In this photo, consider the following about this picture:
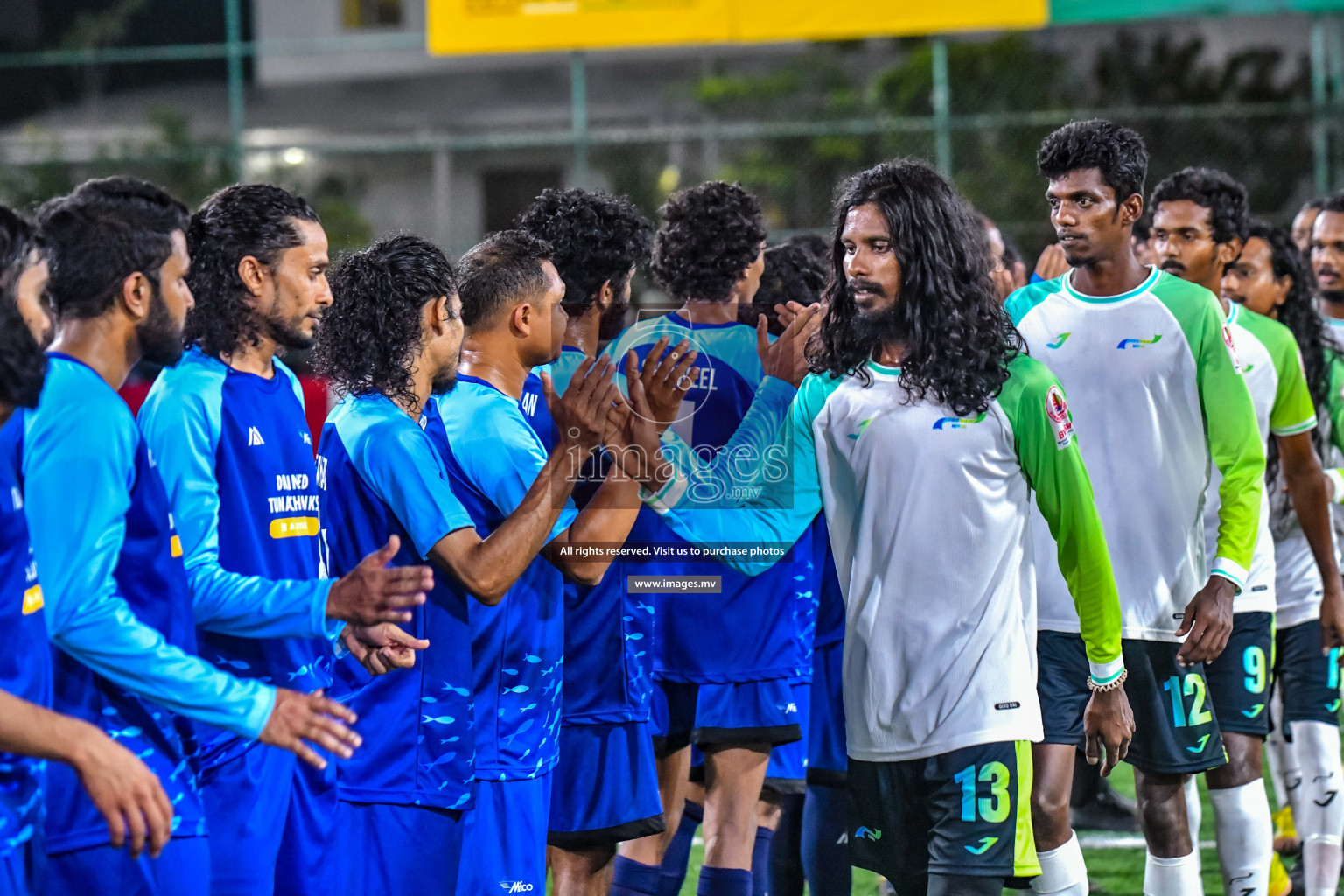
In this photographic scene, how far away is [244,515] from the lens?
131 inches

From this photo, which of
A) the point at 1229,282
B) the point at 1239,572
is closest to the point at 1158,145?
the point at 1229,282

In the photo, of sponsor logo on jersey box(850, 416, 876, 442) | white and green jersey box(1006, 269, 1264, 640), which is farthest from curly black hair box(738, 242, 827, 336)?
sponsor logo on jersey box(850, 416, 876, 442)

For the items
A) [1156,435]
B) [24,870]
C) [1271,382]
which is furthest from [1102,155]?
[24,870]

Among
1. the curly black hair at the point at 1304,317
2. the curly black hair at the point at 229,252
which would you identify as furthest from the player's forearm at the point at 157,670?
the curly black hair at the point at 1304,317

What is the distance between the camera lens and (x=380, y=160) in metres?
18.8

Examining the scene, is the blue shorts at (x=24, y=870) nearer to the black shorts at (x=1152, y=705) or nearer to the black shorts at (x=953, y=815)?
the black shorts at (x=953, y=815)

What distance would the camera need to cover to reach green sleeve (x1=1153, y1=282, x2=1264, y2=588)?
13.7ft

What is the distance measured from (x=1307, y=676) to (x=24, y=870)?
181 inches

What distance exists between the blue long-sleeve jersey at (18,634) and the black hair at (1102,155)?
3.15m

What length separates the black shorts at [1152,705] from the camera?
4.25 meters

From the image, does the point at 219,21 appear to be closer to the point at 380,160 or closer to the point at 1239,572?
the point at 380,160

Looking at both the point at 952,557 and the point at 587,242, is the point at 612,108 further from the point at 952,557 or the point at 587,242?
the point at 952,557

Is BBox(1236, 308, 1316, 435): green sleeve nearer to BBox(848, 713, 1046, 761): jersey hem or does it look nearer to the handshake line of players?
the handshake line of players

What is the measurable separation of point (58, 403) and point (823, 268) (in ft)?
10.4
